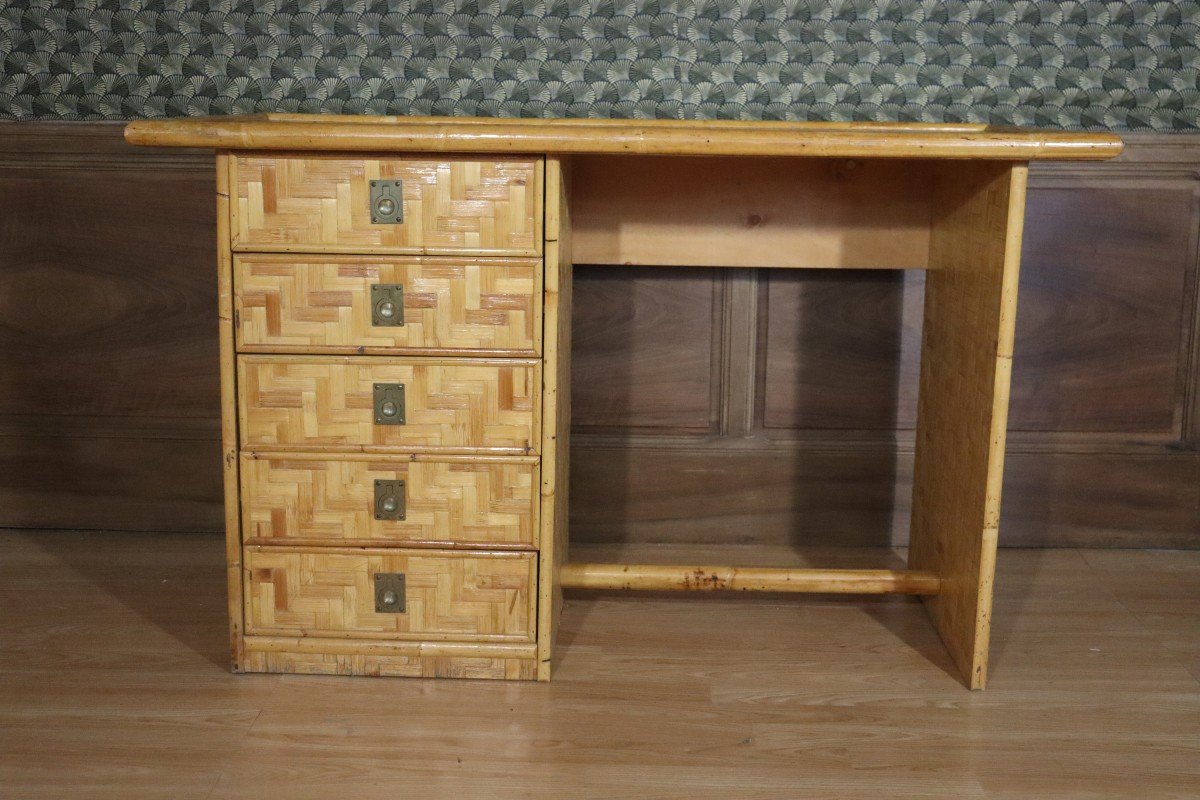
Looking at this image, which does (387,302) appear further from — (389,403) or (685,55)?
(685,55)

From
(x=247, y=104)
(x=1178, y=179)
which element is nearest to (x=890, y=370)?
(x=1178, y=179)

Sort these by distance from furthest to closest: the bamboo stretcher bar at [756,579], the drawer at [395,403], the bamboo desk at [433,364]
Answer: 1. the bamboo stretcher bar at [756,579]
2. the drawer at [395,403]
3. the bamboo desk at [433,364]

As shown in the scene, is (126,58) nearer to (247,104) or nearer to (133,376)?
(247,104)

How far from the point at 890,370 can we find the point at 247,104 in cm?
142

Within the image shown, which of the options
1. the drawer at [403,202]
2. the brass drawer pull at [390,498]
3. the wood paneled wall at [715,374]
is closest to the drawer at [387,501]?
the brass drawer pull at [390,498]

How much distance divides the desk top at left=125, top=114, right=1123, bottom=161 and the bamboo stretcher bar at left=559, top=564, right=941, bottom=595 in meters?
0.77

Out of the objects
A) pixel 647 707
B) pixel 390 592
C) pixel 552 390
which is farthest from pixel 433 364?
pixel 647 707

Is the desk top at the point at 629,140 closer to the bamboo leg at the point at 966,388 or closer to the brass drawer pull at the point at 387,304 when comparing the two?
the bamboo leg at the point at 966,388

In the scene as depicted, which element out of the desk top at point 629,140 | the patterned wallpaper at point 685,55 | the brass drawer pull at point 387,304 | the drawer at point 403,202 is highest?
the patterned wallpaper at point 685,55

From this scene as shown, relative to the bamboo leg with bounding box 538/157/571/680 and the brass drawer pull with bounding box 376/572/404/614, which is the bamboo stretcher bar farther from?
the brass drawer pull with bounding box 376/572/404/614

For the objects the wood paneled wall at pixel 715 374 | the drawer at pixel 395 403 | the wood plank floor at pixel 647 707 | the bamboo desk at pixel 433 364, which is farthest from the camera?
the wood paneled wall at pixel 715 374

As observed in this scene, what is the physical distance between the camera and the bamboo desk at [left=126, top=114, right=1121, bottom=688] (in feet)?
6.11

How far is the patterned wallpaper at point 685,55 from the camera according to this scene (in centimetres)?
250

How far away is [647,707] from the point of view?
1970 millimetres
